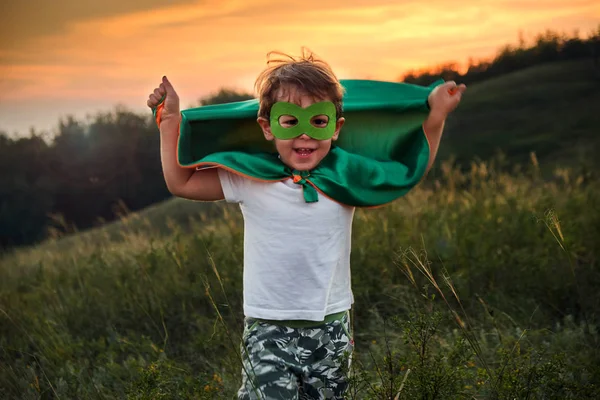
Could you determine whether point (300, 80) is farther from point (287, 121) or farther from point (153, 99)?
point (153, 99)

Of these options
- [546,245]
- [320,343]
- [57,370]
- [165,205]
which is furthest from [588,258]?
[165,205]

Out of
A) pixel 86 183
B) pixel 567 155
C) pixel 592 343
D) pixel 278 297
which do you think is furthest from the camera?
pixel 86 183

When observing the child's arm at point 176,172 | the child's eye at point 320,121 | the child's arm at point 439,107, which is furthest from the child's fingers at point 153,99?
the child's arm at point 439,107

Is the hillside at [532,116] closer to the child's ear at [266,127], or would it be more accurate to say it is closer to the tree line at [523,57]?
the tree line at [523,57]

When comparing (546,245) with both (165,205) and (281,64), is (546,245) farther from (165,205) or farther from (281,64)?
(165,205)

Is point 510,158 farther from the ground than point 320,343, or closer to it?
closer to it

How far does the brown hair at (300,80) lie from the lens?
A: 2941mm

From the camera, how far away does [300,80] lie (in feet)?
9.62

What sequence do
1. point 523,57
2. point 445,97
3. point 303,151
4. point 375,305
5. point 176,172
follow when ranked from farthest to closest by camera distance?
point 523,57 → point 375,305 → point 445,97 → point 176,172 → point 303,151

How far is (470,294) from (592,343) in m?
1.08

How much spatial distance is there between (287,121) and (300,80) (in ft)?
0.58

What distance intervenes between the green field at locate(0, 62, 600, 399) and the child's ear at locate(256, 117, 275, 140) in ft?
2.32

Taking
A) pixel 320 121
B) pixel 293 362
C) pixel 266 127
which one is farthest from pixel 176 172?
pixel 293 362

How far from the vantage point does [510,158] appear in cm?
1933
